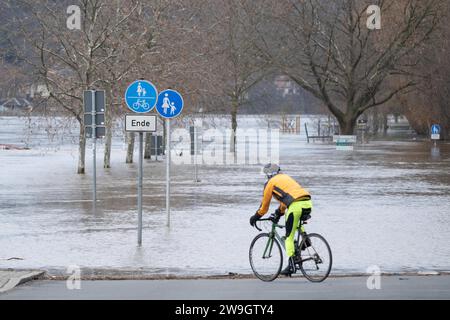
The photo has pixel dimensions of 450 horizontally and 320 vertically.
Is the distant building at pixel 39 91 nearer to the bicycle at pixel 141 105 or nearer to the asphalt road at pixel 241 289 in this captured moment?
the bicycle at pixel 141 105

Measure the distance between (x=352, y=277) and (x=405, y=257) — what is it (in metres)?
2.28

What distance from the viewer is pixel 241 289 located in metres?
11.9

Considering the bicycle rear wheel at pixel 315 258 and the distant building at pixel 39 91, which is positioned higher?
the distant building at pixel 39 91

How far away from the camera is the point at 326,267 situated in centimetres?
1234

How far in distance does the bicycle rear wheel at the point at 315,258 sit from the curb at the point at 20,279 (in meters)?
3.58

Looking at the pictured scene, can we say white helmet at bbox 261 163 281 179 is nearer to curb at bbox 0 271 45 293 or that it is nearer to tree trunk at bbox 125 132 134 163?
curb at bbox 0 271 45 293

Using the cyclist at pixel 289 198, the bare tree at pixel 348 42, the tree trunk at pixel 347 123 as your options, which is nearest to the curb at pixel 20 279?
the cyclist at pixel 289 198

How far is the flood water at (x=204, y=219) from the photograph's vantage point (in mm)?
14945

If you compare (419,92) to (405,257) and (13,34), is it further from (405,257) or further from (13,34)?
(405,257)

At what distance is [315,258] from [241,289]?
41.6 inches

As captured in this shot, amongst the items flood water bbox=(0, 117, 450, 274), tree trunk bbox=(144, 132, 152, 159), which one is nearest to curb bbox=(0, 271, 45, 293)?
flood water bbox=(0, 117, 450, 274)

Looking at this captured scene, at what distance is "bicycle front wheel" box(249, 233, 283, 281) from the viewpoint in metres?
12.7
